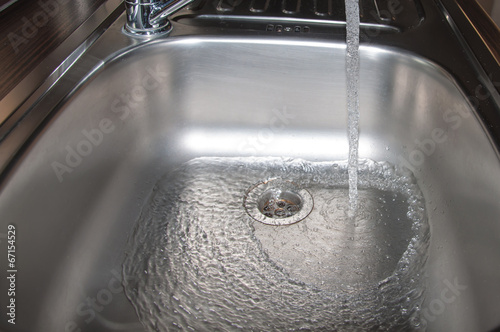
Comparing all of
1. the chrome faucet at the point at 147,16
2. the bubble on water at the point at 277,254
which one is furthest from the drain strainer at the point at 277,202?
the chrome faucet at the point at 147,16

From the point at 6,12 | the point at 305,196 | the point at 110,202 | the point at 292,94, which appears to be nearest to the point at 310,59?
the point at 292,94

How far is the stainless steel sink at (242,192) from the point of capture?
571mm

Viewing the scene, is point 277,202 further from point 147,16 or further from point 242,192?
point 147,16

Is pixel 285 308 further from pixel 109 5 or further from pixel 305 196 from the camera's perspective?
pixel 109 5

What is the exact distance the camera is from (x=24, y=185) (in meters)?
0.52

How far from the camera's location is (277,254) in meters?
0.68

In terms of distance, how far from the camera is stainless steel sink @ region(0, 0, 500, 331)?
1.87ft

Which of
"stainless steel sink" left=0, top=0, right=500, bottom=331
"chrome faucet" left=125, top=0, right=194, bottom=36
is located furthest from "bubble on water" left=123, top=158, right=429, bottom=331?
"chrome faucet" left=125, top=0, right=194, bottom=36

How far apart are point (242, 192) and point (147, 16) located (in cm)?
35

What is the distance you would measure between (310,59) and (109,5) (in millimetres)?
416

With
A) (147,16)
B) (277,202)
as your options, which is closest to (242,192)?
(277,202)

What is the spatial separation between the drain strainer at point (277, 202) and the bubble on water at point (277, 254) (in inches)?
0.5

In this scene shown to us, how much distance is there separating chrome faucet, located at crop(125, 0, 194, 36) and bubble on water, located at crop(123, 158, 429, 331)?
0.25 m

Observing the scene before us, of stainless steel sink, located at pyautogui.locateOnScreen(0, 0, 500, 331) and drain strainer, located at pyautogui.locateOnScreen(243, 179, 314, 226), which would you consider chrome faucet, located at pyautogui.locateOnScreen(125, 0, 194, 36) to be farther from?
drain strainer, located at pyautogui.locateOnScreen(243, 179, 314, 226)
